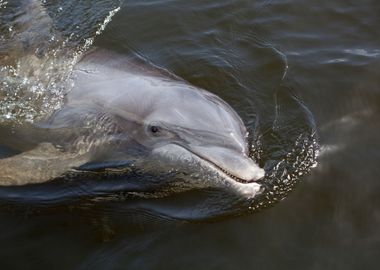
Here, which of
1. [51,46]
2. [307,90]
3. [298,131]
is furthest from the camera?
[51,46]

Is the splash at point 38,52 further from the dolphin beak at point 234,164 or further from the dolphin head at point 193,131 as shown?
the dolphin beak at point 234,164

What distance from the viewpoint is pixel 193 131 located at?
6320 mm

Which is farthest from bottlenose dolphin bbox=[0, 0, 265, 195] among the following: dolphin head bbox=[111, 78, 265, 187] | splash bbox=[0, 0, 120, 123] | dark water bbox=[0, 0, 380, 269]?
dark water bbox=[0, 0, 380, 269]

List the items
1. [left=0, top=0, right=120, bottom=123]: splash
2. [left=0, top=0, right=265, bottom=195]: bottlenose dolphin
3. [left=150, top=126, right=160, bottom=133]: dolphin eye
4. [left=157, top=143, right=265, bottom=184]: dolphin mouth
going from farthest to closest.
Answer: [left=0, top=0, right=120, bottom=123]: splash, [left=150, top=126, right=160, bottom=133]: dolphin eye, [left=0, top=0, right=265, bottom=195]: bottlenose dolphin, [left=157, top=143, right=265, bottom=184]: dolphin mouth

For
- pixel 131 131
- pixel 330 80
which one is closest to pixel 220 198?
pixel 131 131

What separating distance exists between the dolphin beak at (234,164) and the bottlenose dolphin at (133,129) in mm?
11

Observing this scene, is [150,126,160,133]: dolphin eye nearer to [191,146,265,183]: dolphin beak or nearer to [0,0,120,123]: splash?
[191,146,265,183]: dolphin beak

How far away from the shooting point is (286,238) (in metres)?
5.99

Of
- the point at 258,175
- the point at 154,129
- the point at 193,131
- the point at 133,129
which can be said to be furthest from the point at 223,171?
the point at 133,129

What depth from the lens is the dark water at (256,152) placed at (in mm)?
5836

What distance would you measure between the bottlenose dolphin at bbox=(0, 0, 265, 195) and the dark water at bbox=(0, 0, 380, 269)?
0.43 metres

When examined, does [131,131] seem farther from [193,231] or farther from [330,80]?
[330,80]

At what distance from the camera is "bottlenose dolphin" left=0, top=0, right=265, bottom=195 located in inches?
243

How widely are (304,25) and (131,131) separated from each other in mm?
4574
